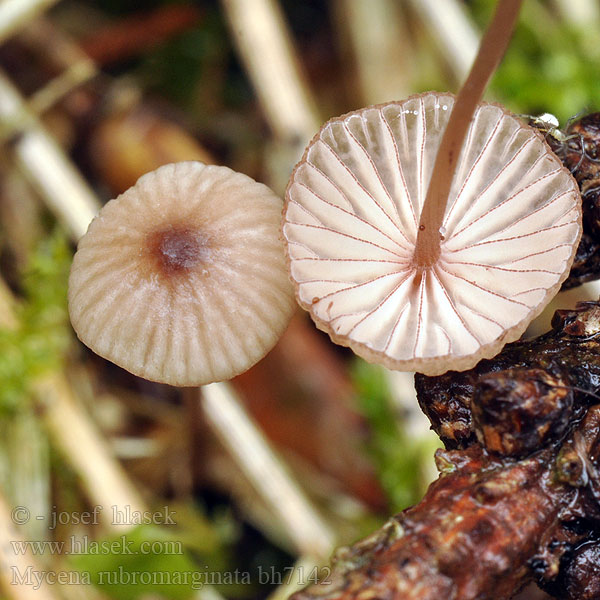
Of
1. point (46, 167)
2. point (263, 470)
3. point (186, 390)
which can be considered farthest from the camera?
point (46, 167)

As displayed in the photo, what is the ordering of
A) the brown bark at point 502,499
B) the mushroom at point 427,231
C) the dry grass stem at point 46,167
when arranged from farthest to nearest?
the dry grass stem at point 46,167 < the mushroom at point 427,231 < the brown bark at point 502,499

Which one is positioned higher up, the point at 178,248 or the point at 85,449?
the point at 178,248

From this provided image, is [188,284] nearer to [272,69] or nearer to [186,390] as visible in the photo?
[186,390]

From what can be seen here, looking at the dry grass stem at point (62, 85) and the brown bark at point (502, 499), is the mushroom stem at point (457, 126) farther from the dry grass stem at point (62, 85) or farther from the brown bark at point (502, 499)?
the dry grass stem at point (62, 85)

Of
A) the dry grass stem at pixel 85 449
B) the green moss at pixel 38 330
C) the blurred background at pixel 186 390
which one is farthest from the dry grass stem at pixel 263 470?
the green moss at pixel 38 330

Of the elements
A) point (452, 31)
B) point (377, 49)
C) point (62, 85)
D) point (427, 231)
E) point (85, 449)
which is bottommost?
point (85, 449)

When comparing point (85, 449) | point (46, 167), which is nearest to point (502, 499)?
point (85, 449)
